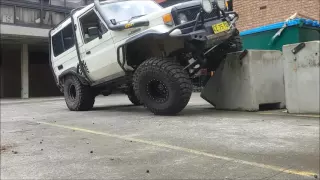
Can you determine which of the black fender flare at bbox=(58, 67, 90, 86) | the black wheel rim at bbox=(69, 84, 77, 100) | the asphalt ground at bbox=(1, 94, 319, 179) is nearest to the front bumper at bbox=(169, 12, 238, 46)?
the asphalt ground at bbox=(1, 94, 319, 179)

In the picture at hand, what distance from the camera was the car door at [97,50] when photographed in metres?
7.33

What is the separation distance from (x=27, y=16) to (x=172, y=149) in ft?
56.3

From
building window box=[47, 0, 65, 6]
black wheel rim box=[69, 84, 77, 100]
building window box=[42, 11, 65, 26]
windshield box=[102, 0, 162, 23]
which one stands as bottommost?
black wheel rim box=[69, 84, 77, 100]

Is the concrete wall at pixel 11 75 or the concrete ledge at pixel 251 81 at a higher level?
the concrete ledge at pixel 251 81

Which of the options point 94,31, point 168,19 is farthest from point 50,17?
point 168,19

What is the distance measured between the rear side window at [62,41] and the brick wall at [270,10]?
21.8ft

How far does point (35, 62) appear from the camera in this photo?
2662cm

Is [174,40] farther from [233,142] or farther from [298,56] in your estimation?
[233,142]

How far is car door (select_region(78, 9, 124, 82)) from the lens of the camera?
7.33 metres

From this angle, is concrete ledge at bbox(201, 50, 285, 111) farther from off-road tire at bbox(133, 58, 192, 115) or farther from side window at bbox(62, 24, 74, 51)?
side window at bbox(62, 24, 74, 51)

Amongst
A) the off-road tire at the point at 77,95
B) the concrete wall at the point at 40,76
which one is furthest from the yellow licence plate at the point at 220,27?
the concrete wall at the point at 40,76

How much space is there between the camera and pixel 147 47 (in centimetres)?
698

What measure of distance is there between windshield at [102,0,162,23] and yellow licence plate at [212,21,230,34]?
186 cm

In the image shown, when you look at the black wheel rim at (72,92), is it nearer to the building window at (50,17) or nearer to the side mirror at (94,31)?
the side mirror at (94,31)
